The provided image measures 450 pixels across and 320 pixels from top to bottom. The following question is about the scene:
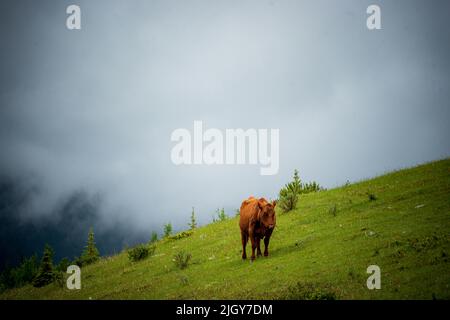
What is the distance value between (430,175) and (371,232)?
1262cm

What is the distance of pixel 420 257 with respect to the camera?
1398cm

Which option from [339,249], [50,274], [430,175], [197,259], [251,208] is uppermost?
[430,175]

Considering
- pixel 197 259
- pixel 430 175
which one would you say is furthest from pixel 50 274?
pixel 430 175

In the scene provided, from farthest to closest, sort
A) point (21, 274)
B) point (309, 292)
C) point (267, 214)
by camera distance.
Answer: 1. point (21, 274)
2. point (267, 214)
3. point (309, 292)

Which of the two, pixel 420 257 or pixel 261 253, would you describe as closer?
pixel 420 257

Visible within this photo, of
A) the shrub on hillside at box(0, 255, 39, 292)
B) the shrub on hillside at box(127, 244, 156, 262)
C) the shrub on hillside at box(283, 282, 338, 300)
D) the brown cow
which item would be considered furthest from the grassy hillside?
the shrub on hillside at box(0, 255, 39, 292)

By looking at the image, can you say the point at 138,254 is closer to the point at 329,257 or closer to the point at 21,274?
the point at 329,257

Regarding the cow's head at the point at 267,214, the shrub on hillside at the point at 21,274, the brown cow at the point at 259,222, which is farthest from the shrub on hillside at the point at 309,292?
the shrub on hillside at the point at 21,274

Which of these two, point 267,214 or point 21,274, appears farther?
point 21,274

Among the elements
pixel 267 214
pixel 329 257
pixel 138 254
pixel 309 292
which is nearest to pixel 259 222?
pixel 267 214

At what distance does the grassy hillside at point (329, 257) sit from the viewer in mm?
13067

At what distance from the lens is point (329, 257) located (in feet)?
55.2

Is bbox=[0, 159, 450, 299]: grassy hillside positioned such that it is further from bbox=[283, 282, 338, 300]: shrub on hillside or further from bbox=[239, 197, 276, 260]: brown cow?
bbox=[239, 197, 276, 260]: brown cow
